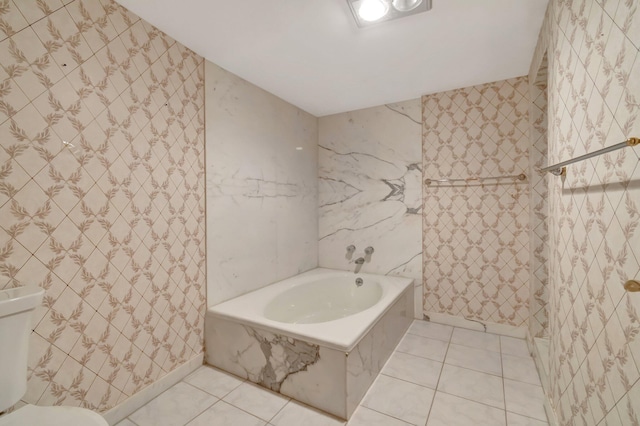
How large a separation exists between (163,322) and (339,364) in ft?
3.50

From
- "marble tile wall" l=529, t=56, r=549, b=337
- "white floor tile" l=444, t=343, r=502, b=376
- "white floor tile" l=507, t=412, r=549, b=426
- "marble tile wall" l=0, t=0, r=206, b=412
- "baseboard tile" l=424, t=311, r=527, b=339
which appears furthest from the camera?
"baseboard tile" l=424, t=311, r=527, b=339

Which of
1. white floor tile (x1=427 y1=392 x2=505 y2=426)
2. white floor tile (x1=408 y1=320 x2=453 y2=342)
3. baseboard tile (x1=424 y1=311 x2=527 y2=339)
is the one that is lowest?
white floor tile (x1=427 y1=392 x2=505 y2=426)

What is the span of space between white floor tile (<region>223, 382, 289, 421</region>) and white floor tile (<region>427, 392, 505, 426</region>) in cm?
82

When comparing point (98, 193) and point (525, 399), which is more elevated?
point (98, 193)

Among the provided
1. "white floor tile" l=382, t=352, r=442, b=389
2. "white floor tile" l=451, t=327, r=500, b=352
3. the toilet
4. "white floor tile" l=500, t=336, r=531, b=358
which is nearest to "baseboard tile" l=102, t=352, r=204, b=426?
the toilet

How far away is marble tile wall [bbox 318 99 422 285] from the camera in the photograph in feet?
9.02

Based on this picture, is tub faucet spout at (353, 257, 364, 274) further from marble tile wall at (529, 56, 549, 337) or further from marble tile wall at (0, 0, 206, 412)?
marble tile wall at (0, 0, 206, 412)

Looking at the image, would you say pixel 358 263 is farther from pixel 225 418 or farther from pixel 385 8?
pixel 385 8

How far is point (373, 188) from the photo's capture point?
294 cm

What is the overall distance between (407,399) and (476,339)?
106cm

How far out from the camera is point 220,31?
5.50 feet

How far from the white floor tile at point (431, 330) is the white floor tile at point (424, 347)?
0.07 meters

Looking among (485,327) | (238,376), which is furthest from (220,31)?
(485,327)

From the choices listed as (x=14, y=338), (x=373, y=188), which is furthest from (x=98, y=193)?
(x=373, y=188)
